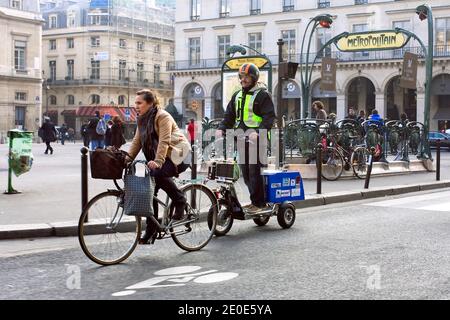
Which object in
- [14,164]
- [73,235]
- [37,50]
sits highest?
[37,50]

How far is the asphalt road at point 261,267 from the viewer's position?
482 cm

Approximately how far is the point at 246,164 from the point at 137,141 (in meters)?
1.86

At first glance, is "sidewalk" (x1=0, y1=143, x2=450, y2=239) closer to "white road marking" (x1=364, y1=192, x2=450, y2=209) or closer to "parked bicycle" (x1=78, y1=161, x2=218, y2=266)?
"white road marking" (x1=364, y1=192, x2=450, y2=209)

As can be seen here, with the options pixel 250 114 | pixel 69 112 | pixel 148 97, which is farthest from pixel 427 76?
pixel 69 112

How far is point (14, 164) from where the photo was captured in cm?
1084

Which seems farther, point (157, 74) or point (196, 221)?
point (157, 74)

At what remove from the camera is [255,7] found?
54.5m

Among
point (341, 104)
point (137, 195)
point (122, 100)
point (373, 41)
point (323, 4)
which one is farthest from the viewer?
point (122, 100)

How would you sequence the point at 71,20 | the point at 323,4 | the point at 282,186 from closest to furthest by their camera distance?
the point at 282,186 → the point at 323,4 → the point at 71,20

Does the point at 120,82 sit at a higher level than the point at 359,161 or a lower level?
higher

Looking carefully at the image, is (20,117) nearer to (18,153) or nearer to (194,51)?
(194,51)

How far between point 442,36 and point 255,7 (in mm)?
16255
